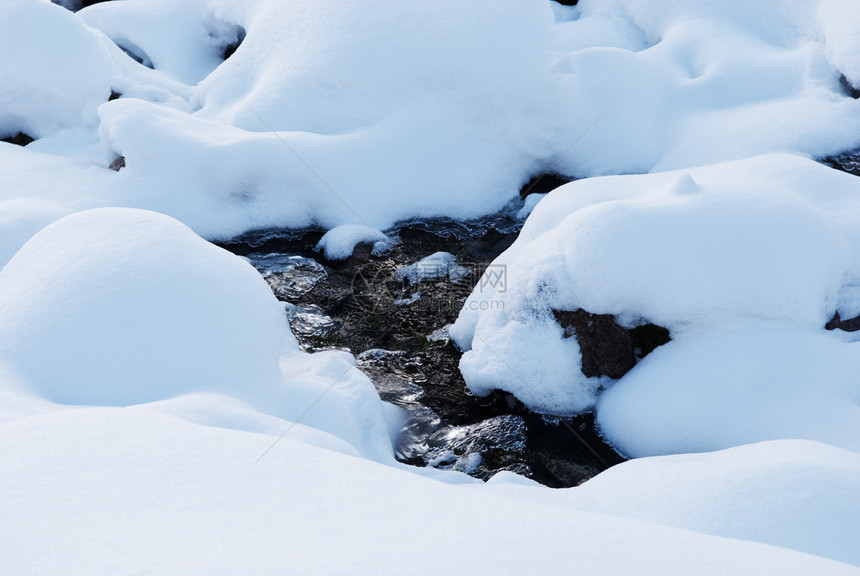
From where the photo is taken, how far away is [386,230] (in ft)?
23.5

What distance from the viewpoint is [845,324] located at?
4.84m

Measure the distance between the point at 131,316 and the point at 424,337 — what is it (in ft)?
8.12

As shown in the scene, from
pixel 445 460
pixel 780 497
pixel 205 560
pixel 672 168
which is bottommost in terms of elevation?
pixel 445 460

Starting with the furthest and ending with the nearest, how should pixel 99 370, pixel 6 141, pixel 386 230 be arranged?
pixel 6 141
pixel 386 230
pixel 99 370

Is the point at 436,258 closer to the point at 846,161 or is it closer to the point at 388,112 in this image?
the point at 388,112

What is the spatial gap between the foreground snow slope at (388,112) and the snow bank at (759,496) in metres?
4.38

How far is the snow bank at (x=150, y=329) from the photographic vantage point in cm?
387

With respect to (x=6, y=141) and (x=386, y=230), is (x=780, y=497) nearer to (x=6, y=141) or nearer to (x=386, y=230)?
(x=386, y=230)

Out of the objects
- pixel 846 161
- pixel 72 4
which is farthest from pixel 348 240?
pixel 72 4

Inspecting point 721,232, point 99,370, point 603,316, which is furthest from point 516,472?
point 99,370

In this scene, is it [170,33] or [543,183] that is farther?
[170,33]

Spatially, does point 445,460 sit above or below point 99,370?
below

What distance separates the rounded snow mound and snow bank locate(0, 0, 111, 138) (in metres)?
4.51

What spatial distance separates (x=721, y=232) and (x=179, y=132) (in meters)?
5.52
